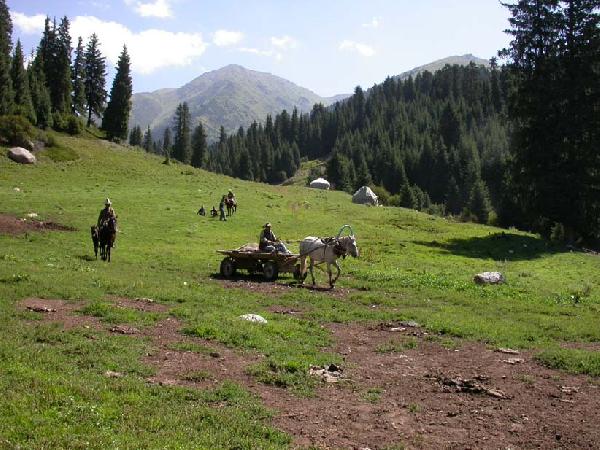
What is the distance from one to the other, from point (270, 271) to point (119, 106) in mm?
79753

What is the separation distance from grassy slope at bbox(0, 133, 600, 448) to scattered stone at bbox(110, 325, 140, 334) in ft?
2.06

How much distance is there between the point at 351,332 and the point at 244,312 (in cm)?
368

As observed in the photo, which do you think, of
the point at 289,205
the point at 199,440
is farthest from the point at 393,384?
the point at 289,205

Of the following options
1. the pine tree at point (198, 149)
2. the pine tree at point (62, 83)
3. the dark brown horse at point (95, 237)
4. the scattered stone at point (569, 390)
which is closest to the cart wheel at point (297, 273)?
the dark brown horse at point (95, 237)

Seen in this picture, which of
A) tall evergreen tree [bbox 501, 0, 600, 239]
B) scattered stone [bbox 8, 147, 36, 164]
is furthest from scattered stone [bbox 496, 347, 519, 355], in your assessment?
scattered stone [bbox 8, 147, 36, 164]

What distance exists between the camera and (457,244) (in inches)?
1663

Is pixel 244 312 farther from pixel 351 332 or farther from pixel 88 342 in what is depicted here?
pixel 88 342

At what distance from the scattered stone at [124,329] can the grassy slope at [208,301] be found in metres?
0.63

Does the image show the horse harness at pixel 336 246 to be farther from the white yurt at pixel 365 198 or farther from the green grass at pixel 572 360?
the white yurt at pixel 365 198

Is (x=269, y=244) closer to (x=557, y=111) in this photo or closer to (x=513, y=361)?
(x=513, y=361)

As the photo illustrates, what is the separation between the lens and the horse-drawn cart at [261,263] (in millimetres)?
25125

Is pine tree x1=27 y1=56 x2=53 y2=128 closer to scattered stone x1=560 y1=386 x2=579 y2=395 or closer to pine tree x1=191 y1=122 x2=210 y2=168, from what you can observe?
pine tree x1=191 y1=122 x2=210 y2=168

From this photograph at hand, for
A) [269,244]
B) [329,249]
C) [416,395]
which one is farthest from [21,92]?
[416,395]

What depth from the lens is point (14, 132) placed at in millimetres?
66375
